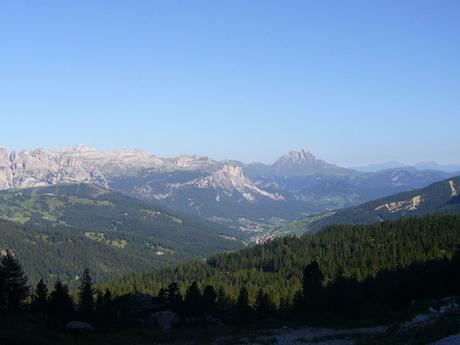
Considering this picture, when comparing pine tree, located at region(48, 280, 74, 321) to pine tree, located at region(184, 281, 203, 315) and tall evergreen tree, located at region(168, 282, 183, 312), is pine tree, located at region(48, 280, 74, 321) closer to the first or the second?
tall evergreen tree, located at region(168, 282, 183, 312)

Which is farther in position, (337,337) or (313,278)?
(313,278)

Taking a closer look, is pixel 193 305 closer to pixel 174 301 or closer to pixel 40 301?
pixel 174 301

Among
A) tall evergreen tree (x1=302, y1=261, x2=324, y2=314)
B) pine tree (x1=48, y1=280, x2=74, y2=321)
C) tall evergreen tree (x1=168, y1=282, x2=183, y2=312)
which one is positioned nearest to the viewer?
pine tree (x1=48, y1=280, x2=74, y2=321)

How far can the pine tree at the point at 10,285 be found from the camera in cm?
8362

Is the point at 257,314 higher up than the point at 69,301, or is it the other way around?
the point at 69,301

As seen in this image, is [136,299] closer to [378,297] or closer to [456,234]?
[378,297]

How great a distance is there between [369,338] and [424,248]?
127024 millimetres

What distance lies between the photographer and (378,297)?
88.6 meters

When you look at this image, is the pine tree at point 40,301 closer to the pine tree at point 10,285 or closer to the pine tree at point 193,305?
the pine tree at point 10,285

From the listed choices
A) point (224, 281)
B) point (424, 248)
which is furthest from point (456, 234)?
point (224, 281)

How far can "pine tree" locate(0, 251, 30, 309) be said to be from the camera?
83.6m

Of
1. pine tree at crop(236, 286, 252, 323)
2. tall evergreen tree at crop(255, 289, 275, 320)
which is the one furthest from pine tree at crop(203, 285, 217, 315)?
tall evergreen tree at crop(255, 289, 275, 320)

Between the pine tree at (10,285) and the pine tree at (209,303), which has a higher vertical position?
the pine tree at (10,285)

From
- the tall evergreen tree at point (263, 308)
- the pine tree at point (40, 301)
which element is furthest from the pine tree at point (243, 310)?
the pine tree at point (40, 301)
